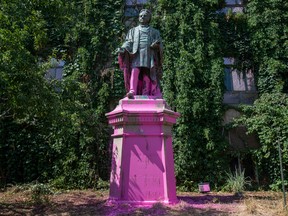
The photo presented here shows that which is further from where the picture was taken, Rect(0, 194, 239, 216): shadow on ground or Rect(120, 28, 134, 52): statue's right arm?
Rect(120, 28, 134, 52): statue's right arm

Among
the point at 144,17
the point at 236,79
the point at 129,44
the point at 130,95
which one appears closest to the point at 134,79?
the point at 130,95

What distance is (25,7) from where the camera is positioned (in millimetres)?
7691

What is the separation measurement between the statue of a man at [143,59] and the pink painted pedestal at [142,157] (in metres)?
0.72

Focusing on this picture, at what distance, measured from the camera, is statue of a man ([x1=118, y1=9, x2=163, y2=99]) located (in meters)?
7.65

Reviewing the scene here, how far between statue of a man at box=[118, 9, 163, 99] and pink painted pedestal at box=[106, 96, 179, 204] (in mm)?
719

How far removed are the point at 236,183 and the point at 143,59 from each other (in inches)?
251

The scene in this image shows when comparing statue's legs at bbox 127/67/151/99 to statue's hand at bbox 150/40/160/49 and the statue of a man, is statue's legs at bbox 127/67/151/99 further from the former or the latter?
statue's hand at bbox 150/40/160/49

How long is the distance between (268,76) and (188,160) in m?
4.68

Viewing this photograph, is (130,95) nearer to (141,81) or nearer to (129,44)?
(141,81)

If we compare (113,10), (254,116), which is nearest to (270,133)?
(254,116)

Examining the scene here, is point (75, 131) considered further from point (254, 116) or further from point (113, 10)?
point (254, 116)

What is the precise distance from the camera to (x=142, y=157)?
6906 millimetres

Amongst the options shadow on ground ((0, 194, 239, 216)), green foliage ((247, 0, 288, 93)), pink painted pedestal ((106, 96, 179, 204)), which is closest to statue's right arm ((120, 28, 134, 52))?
pink painted pedestal ((106, 96, 179, 204))

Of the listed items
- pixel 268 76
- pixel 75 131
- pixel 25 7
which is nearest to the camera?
pixel 25 7
